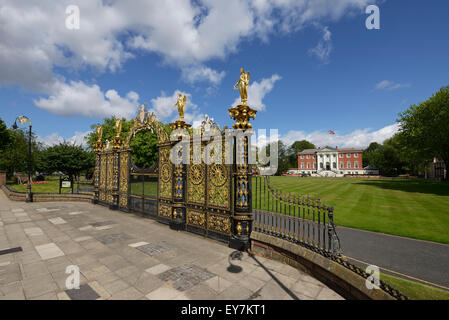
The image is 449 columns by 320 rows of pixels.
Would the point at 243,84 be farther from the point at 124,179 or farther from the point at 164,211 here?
the point at 124,179

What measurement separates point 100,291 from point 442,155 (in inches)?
1585

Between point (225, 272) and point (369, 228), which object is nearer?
point (225, 272)

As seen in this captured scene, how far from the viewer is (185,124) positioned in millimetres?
8391

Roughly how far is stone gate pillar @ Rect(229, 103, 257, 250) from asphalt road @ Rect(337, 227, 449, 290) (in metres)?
3.55

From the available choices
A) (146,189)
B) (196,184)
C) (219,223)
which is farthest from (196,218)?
(146,189)

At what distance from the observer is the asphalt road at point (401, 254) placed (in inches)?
209

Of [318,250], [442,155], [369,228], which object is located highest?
[442,155]

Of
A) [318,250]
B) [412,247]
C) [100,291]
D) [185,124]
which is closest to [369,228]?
[412,247]

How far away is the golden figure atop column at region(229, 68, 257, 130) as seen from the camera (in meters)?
6.20

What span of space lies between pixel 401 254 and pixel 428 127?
92.2ft

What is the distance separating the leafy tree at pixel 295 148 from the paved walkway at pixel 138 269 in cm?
9979

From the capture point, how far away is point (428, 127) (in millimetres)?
24688
